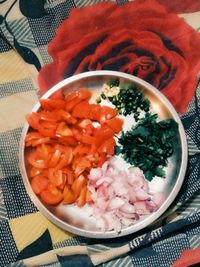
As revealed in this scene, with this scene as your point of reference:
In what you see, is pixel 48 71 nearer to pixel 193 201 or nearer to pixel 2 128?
pixel 2 128

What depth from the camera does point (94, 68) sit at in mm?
1211

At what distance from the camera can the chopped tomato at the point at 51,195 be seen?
1.11 m

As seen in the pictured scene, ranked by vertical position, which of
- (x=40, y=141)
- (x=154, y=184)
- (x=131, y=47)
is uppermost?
(x=131, y=47)

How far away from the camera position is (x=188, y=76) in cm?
121

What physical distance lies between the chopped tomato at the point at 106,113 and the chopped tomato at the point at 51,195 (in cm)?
19

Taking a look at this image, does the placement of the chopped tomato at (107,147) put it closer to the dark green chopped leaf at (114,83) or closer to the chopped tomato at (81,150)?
the chopped tomato at (81,150)

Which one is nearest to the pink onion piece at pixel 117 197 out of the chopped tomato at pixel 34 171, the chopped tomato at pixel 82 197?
the chopped tomato at pixel 82 197

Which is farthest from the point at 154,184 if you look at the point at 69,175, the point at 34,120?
the point at 34,120

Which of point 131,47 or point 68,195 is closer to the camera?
point 68,195

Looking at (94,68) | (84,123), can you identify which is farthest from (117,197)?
(94,68)

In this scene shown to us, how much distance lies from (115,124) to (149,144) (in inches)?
3.5

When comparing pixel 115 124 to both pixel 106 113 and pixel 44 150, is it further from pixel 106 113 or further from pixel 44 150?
pixel 44 150

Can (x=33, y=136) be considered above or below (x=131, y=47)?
below

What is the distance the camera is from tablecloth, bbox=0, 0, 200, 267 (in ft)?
3.73
